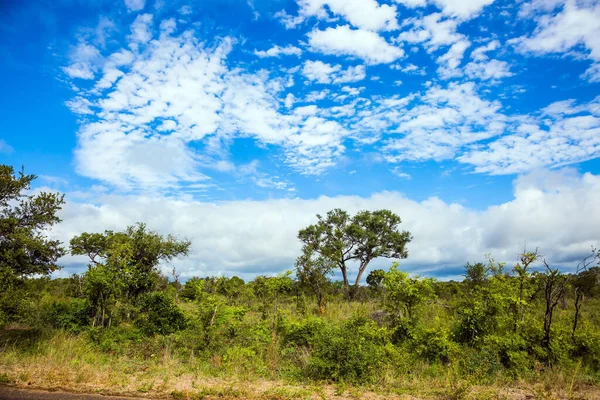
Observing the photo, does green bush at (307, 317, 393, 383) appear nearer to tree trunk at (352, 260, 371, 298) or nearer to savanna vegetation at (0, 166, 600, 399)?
savanna vegetation at (0, 166, 600, 399)

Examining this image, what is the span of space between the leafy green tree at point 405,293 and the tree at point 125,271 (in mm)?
10195

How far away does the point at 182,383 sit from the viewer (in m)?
8.54

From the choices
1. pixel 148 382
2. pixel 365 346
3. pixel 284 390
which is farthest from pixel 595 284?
pixel 148 382

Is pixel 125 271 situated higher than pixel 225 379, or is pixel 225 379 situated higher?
pixel 125 271

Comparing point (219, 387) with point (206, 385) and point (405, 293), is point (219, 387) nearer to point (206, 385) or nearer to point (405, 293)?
point (206, 385)

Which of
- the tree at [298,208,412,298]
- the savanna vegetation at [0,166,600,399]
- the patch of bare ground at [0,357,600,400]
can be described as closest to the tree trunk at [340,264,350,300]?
the tree at [298,208,412,298]

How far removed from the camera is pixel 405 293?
13016 millimetres

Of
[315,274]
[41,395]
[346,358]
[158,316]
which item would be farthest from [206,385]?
[315,274]

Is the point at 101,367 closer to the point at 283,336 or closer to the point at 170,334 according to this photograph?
the point at 170,334

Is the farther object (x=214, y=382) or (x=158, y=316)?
(x=158, y=316)

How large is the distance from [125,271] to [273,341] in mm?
6567

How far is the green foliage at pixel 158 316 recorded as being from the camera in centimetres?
1435

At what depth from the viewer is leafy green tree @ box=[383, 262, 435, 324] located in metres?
13.0

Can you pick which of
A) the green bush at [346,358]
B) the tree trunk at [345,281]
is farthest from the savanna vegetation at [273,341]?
the tree trunk at [345,281]
